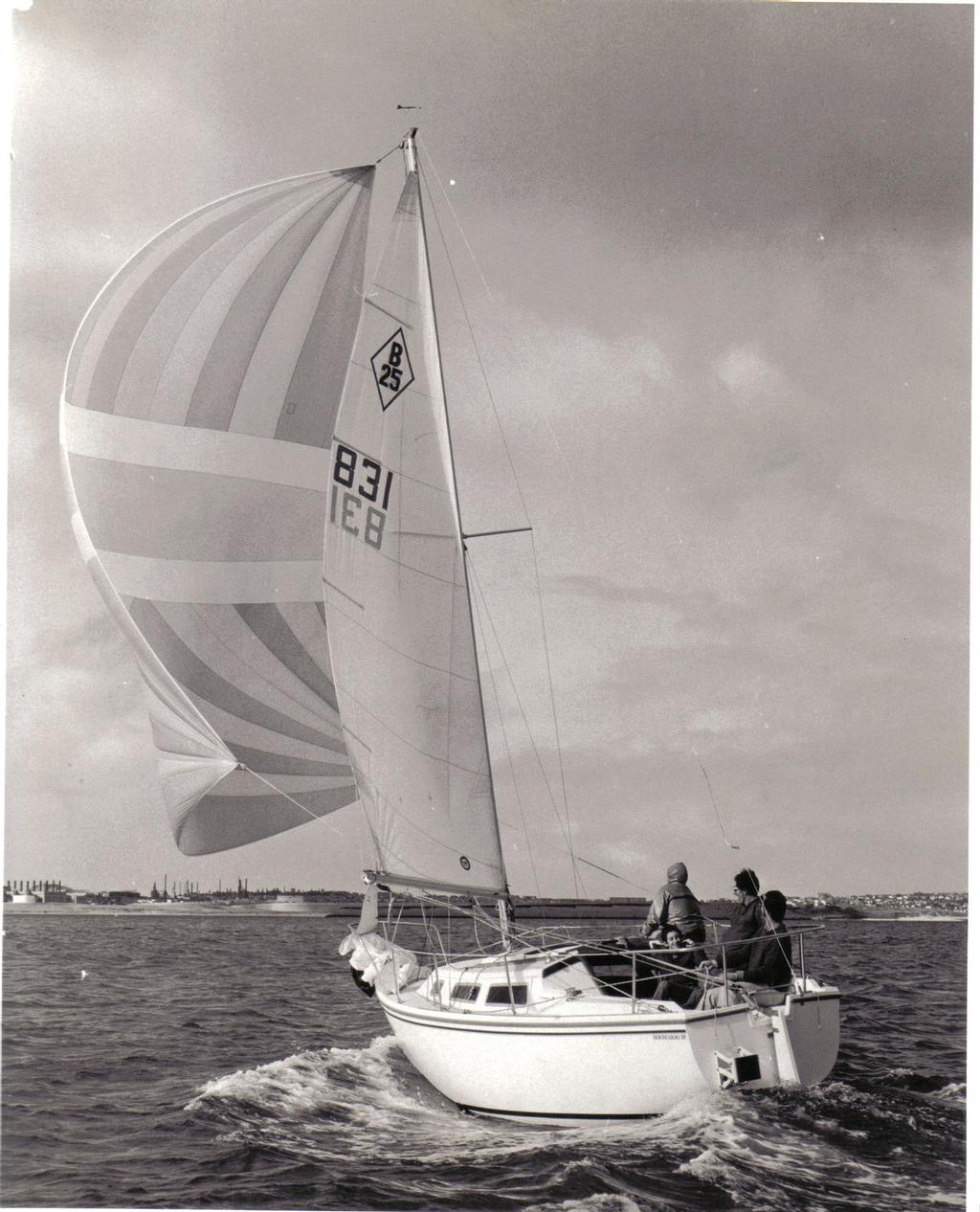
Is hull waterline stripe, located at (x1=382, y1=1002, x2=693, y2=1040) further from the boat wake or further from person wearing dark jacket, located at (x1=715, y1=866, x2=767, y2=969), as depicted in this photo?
person wearing dark jacket, located at (x1=715, y1=866, x2=767, y2=969)

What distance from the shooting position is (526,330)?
639cm

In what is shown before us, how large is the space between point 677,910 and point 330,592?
2.15 metres

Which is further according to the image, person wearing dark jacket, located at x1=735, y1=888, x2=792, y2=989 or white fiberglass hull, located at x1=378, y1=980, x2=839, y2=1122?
person wearing dark jacket, located at x1=735, y1=888, x2=792, y2=989

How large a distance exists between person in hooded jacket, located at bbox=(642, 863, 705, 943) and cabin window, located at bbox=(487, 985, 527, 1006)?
23.7 inches

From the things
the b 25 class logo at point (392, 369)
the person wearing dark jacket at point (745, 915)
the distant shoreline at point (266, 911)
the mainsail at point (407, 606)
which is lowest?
the distant shoreline at point (266, 911)

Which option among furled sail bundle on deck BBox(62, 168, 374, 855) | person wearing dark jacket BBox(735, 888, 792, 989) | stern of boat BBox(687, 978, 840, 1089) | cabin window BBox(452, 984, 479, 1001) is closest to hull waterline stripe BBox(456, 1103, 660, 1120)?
stern of boat BBox(687, 978, 840, 1089)

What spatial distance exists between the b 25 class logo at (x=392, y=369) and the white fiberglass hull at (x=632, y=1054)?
9.33 ft

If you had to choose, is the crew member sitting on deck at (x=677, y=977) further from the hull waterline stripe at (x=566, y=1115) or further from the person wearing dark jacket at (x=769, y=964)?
the hull waterline stripe at (x=566, y=1115)

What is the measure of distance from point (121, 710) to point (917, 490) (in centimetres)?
425

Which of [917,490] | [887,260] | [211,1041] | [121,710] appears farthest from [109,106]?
[211,1041]

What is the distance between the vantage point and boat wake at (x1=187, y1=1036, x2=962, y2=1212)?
4191 millimetres

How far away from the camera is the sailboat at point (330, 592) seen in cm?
498

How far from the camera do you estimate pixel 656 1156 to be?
4238mm

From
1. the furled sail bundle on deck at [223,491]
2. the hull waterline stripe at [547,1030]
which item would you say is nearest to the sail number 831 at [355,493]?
the furled sail bundle on deck at [223,491]
